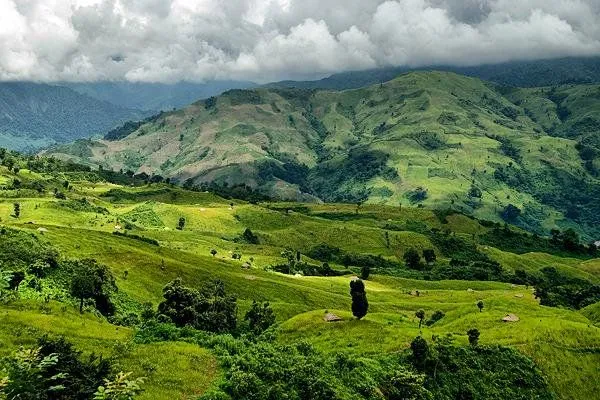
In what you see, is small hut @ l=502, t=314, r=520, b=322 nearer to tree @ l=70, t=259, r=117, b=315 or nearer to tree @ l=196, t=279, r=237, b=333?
tree @ l=196, t=279, r=237, b=333

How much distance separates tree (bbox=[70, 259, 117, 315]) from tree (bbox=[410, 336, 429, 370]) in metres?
49.6

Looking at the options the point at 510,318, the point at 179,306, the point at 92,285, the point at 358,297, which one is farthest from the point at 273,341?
the point at 510,318

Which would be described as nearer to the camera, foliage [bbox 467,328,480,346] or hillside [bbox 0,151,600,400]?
hillside [bbox 0,151,600,400]

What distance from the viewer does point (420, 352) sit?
282 feet

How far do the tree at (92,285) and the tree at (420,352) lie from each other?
49.6 m

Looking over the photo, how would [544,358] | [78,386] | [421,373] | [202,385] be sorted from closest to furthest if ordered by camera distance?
1. [78,386]
2. [202,385]
3. [421,373]
4. [544,358]

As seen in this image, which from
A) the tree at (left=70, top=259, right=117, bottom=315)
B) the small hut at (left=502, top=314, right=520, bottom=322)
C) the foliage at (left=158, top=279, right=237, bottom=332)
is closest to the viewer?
the tree at (left=70, top=259, right=117, bottom=315)

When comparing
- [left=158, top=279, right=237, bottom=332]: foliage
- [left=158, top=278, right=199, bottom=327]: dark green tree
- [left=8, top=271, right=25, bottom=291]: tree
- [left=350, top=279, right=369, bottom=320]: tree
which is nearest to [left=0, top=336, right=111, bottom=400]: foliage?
[left=8, top=271, right=25, bottom=291]: tree

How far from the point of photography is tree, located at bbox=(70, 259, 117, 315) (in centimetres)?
8488

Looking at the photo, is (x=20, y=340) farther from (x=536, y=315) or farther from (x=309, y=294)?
(x=309, y=294)

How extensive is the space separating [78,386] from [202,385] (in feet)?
68.1

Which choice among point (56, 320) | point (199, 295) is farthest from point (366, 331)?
point (56, 320)

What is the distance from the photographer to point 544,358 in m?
97.1

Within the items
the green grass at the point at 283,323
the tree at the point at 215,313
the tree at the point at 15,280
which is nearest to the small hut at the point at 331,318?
the green grass at the point at 283,323
